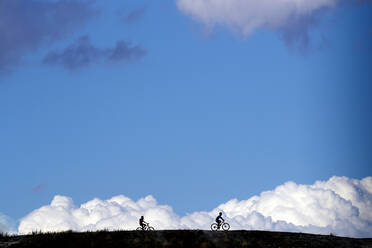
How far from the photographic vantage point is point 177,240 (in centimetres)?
3988

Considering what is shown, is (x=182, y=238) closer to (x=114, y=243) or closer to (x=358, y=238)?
(x=114, y=243)

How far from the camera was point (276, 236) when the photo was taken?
43094mm

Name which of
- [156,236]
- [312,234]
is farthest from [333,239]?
[156,236]

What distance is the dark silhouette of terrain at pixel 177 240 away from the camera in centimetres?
3969

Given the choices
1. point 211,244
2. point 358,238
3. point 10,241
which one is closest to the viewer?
point 211,244

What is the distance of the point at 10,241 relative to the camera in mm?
42688

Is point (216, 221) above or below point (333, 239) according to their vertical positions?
above

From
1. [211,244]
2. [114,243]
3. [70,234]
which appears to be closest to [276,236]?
[211,244]

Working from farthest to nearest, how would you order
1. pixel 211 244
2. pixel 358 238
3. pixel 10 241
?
pixel 358 238, pixel 10 241, pixel 211 244

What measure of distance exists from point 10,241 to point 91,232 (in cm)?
635

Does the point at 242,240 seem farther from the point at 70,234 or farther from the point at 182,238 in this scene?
the point at 70,234

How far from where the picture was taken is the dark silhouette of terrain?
3969cm

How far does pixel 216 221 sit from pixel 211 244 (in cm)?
773

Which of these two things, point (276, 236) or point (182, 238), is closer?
point (182, 238)
